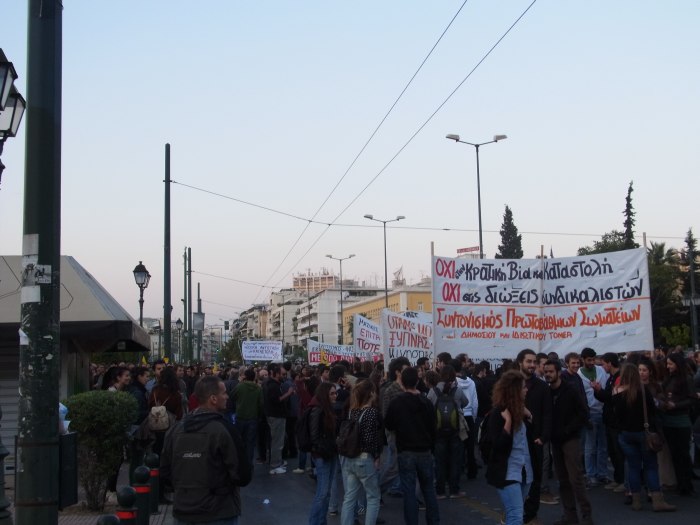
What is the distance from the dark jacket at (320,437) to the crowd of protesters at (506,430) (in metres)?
0.01

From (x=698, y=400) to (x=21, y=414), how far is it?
945cm

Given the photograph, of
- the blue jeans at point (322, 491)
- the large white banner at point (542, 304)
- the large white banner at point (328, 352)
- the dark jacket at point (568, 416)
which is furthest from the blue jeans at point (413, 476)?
the large white banner at point (328, 352)

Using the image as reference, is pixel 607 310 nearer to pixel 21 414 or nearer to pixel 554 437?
pixel 554 437

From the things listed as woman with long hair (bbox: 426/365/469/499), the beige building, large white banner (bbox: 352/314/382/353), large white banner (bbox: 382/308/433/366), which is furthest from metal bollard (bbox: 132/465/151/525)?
the beige building

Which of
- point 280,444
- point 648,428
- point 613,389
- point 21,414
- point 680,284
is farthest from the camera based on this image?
point 680,284

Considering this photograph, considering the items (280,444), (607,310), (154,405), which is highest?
(607,310)

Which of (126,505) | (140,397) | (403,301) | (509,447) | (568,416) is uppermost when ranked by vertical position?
(403,301)

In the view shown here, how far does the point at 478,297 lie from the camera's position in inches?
615

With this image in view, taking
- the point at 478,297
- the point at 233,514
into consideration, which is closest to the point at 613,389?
the point at 478,297

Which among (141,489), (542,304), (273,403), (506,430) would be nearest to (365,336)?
(273,403)

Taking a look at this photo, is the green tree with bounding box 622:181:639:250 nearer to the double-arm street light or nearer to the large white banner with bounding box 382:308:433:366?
the large white banner with bounding box 382:308:433:366

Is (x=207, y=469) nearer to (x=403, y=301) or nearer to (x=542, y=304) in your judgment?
(x=542, y=304)

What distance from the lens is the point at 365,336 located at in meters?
25.5

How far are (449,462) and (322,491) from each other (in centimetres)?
328
